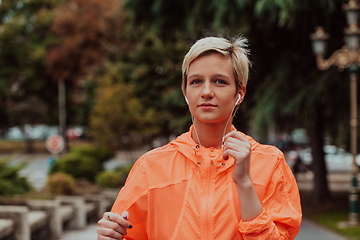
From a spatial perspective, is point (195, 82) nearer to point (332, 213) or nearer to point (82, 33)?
point (332, 213)

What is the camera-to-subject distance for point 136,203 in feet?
6.14

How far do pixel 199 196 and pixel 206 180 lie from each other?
0.08 meters

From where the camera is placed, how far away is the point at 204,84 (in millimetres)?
1860

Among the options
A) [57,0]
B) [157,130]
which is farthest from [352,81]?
[57,0]

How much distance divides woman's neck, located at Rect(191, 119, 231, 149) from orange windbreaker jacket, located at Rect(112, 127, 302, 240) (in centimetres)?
6

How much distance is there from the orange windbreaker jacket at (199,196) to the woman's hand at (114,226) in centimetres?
11

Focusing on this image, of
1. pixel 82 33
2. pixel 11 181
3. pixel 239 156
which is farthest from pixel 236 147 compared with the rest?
pixel 82 33

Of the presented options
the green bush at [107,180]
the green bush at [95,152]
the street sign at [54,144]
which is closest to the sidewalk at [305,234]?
the green bush at [107,180]

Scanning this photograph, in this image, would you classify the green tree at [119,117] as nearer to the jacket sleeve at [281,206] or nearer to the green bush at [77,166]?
the green bush at [77,166]

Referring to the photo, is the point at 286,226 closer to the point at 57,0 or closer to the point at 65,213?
the point at 65,213

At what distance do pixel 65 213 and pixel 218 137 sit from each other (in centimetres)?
812

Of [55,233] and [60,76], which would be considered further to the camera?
[60,76]

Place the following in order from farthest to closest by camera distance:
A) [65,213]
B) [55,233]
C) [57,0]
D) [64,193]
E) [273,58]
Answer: [57,0], [273,58], [64,193], [65,213], [55,233]

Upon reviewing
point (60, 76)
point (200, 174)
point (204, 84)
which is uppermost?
point (60, 76)
